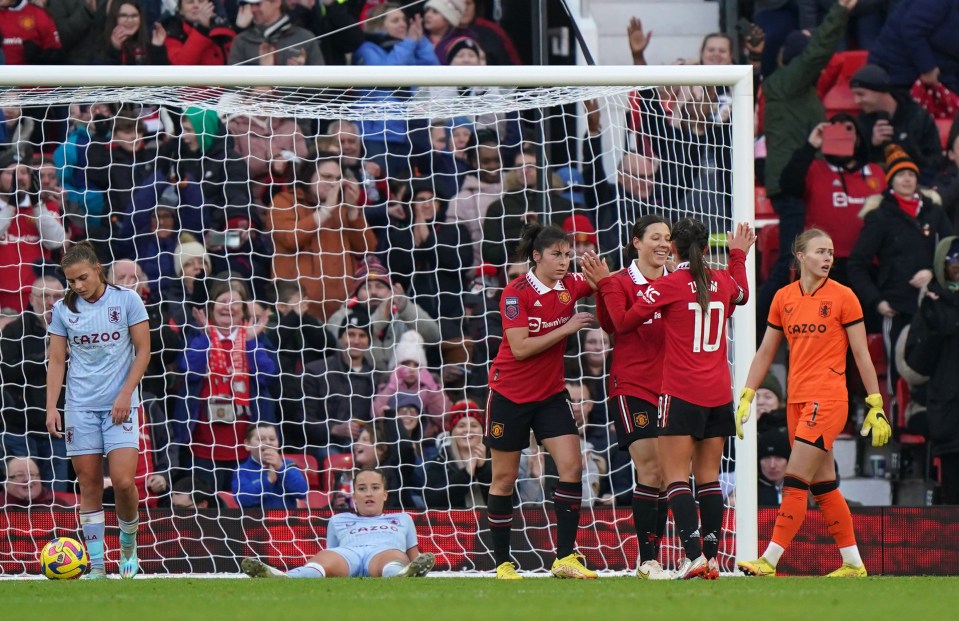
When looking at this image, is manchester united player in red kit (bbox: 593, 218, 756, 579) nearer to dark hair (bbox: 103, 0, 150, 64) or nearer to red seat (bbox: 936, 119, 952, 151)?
red seat (bbox: 936, 119, 952, 151)

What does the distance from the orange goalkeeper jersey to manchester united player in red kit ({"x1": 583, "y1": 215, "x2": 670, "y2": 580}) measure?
0.80 m

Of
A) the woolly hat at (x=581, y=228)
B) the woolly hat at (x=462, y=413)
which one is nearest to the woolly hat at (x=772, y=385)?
the woolly hat at (x=581, y=228)

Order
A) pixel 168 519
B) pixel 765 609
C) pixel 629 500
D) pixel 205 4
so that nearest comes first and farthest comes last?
pixel 765 609, pixel 168 519, pixel 629 500, pixel 205 4

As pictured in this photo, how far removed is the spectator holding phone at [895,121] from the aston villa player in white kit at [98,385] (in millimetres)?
6316

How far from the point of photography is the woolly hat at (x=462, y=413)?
31.6ft

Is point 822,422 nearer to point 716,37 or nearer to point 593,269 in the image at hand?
point 593,269

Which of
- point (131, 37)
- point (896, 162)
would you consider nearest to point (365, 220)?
point (131, 37)

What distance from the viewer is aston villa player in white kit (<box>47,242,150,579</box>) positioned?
7.74 m

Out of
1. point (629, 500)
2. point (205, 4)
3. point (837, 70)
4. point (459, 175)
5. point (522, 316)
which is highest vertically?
point (205, 4)

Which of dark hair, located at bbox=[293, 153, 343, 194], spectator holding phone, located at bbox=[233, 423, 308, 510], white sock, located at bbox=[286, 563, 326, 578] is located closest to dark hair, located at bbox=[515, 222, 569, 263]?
white sock, located at bbox=[286, 563, 326, 578]

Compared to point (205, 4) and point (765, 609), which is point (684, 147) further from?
point (765, 609)

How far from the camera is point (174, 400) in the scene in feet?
33.1

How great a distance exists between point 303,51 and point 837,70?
4529 mm

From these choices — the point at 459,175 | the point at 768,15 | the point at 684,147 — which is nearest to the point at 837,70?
the point at 768,15
